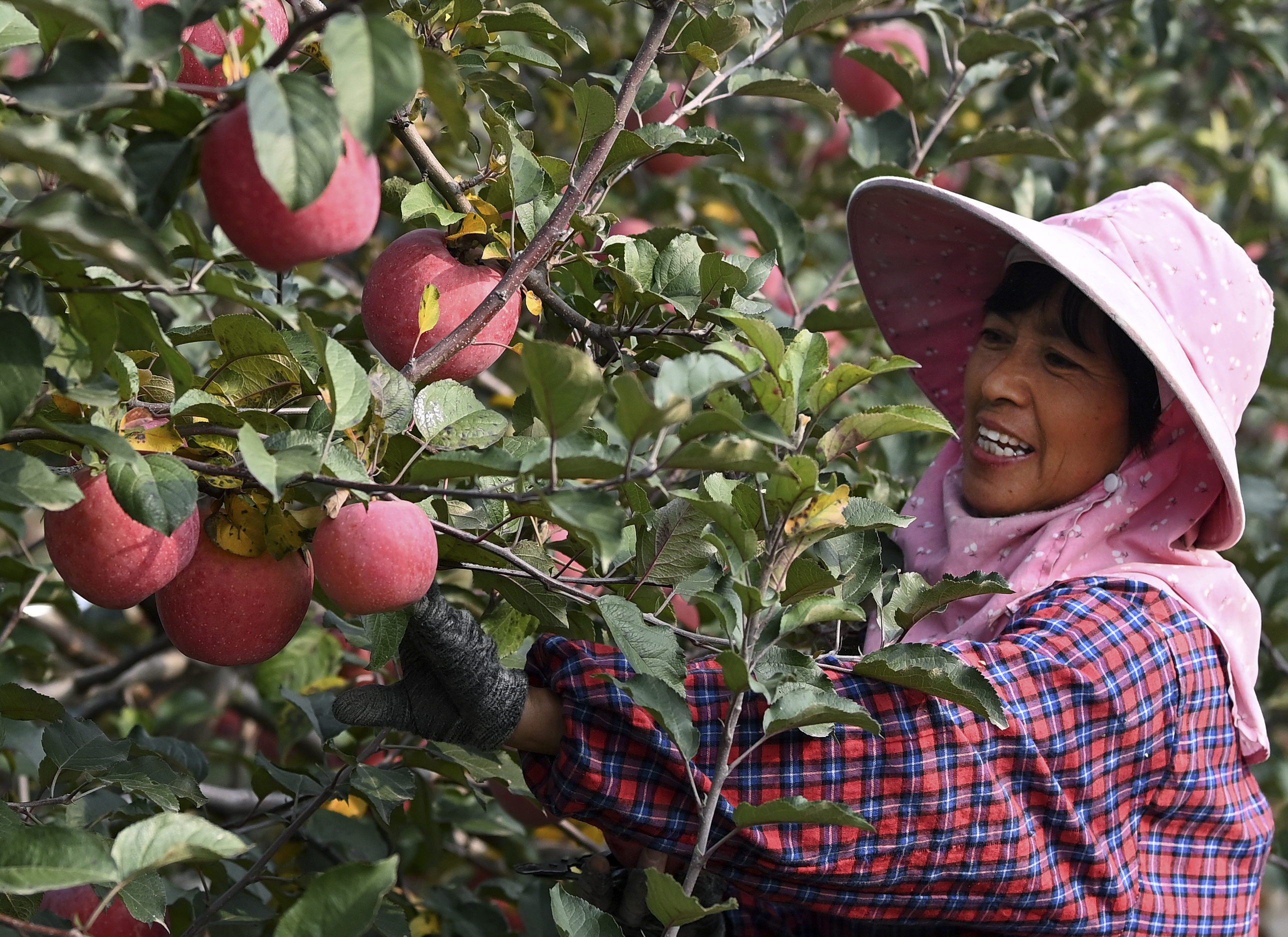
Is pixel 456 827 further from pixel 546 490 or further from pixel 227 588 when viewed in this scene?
pixel 546 490

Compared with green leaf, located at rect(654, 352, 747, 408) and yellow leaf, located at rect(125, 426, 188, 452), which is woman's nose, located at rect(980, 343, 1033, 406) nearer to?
green leaf, located at rect(654, 352, 747, 408)

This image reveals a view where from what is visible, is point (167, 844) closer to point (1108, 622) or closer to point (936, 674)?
point (936, 674)

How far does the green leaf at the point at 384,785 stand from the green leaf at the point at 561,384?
1.65 ft

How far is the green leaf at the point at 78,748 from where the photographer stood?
3.21 feet

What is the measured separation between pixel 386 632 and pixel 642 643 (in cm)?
18

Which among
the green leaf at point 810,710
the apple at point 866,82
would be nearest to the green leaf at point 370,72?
the green leaf at point 810,710

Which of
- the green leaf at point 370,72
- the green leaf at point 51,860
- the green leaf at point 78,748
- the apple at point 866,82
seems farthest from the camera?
the apple at point 866,82

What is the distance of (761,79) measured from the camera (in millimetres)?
1137

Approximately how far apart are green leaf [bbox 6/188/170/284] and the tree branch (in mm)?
309

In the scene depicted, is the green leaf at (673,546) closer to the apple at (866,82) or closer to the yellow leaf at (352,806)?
the yellow leaf at (352,806)

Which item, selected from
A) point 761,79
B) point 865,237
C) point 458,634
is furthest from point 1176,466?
point 458,634

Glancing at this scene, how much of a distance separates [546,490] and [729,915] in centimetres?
68

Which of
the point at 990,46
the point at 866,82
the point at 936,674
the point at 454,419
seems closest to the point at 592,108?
the point at 454,419

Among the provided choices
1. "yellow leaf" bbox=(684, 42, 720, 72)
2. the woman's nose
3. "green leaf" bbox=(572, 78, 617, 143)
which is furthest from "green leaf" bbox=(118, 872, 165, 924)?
the woman's nose
